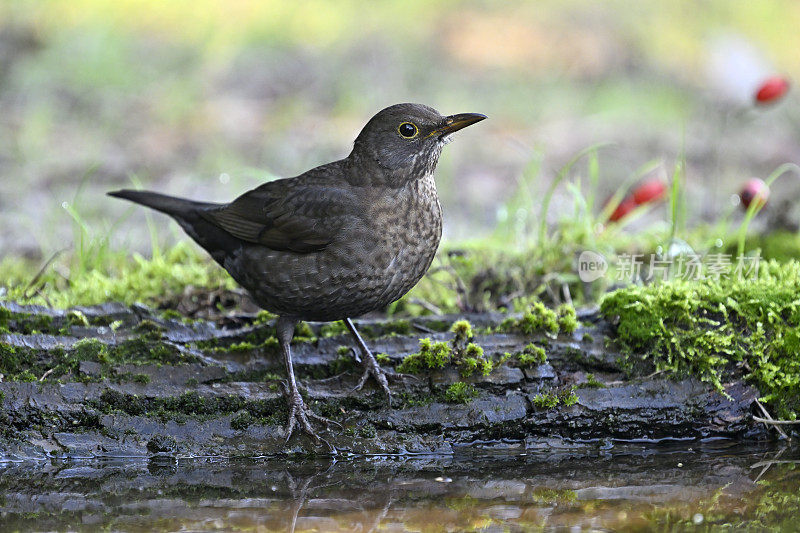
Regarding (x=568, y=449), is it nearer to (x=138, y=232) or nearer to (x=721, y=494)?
(x=721, y=494)

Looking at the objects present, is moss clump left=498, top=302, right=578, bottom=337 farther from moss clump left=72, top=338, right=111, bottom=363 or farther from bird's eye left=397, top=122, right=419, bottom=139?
moss clump left=72, top=338, right=111, bottom=363

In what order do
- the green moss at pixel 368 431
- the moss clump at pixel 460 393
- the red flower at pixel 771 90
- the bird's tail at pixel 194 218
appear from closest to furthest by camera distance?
the green moss at pixel 368 431 < the moss clump at pixel 460 393 < the bird's tail at pixel 194 218 < the red flower at pixel 771 90

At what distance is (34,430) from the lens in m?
3.97

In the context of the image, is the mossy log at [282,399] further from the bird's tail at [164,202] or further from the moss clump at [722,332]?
the bird's tail at [164,202]

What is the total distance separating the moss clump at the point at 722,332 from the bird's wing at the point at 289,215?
1651mm

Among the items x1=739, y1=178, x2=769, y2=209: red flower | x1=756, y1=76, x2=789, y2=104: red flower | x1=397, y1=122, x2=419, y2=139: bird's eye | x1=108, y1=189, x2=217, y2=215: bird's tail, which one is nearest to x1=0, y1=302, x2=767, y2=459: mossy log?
x1=108, y1=189, x2=217, y2=215: bird's tail

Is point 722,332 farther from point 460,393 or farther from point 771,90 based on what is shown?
point 771,90

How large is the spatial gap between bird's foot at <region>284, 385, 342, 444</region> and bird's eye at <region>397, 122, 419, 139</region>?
1.45 meters

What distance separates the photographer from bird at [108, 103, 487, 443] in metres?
4.26

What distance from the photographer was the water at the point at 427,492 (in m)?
3.20

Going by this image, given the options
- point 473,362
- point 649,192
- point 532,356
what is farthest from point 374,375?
point 649,192

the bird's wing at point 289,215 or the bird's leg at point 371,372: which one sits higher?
the bird's wing at point 289,215

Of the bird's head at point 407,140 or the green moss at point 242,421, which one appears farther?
the bird's head at point 407,140

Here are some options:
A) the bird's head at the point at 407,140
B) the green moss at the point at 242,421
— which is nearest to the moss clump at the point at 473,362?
the bird's head at the point at 407,140
